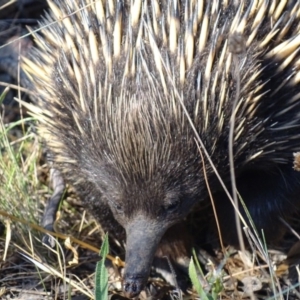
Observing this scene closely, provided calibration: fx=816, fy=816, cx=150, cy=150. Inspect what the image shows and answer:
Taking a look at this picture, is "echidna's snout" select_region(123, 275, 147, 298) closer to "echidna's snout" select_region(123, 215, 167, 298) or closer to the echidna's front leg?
"echidna's snout" select_region(123, 215, 167, 298)

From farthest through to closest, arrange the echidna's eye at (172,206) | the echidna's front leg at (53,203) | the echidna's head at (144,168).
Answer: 1. the echidna's front leg at (53,203)
2. the echidna's eye at (172,206)
3. the echidna's head at (144,168)

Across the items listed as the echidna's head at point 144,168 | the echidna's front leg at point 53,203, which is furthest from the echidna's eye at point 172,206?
the echidna's front leg at point 53,203

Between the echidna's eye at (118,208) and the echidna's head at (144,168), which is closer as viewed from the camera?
the echidna's head at (144,168)

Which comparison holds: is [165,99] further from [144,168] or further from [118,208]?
[118,208]

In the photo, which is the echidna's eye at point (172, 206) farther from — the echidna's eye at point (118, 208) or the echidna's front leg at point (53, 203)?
the echidna's front leg at point (53, 203)

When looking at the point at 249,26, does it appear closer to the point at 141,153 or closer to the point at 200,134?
the point at 200,134

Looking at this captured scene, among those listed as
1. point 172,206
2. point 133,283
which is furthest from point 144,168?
point 133,283

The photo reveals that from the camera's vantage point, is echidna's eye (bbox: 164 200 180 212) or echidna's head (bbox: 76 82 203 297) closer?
echidna's head (bbox: 76 82 203 297)

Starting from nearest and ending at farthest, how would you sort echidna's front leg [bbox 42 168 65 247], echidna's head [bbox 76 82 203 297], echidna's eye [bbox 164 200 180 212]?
echidna's head [bbox 76 82 203 297] < echidna's eye [bbox 164 200 180 212] < echidna's front leg [bbox 42 168 65 247]

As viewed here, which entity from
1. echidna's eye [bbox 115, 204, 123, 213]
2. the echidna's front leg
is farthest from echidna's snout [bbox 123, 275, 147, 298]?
the echidna's front leg
